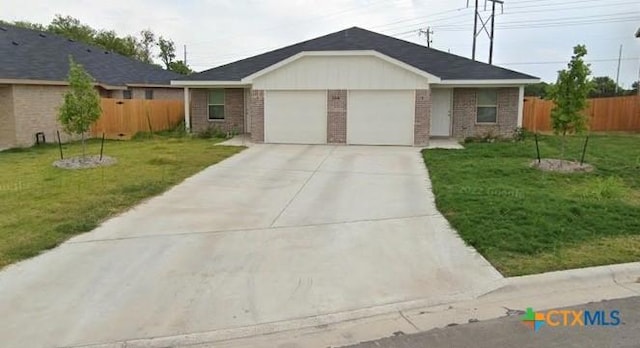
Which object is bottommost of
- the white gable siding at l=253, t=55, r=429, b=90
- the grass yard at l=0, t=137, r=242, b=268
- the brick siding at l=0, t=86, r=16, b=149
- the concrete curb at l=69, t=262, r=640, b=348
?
the concrete curb at l=69, t=262, r=640, b=348

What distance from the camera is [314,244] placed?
6301 millimetres

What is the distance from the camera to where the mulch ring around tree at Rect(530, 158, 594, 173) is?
449 inches

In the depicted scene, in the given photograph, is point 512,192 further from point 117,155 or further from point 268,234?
point 117,155

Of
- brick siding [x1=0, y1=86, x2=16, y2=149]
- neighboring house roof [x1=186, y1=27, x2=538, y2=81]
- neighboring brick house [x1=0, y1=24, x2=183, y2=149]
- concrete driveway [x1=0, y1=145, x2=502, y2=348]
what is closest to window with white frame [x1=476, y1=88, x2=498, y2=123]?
neighboring house roof [x1=186, y1=27, x2=538, y2=81]

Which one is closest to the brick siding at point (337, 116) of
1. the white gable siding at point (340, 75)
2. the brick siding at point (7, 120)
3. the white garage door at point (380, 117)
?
the white garage door at point (380, 117)

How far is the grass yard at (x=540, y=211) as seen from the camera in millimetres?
5750

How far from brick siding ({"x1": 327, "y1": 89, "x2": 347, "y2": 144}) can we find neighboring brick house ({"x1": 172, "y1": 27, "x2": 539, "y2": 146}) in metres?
0.04

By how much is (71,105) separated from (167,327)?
35.6ft

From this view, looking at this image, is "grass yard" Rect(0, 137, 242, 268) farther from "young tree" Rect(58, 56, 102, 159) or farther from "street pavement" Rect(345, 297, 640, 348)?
"street pavement" Rect(345, 297, 640, 348)

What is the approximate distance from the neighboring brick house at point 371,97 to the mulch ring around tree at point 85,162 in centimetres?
640

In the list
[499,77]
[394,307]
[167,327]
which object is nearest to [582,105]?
[499,77]

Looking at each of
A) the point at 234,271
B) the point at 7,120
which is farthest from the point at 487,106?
the point at 7,120

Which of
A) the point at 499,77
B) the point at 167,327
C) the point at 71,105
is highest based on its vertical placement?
the point at 499,77

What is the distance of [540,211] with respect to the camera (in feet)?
24.3
